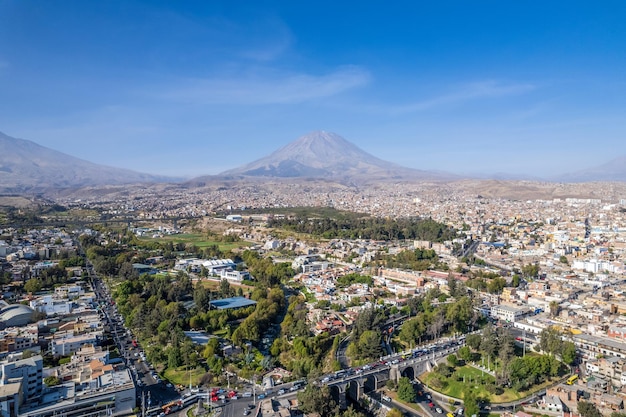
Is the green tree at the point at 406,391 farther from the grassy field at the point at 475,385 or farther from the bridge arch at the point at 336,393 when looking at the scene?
the bridge arch at the point at 336,393

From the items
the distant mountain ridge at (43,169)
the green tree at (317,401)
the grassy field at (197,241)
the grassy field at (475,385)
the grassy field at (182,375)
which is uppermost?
the distant mountain ridge at (43,169)

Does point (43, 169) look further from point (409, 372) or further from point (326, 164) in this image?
point (409, 372)

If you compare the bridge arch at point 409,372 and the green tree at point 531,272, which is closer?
the bridge arch at point 409,372

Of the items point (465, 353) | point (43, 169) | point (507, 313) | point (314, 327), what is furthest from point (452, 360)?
point (43, 169)

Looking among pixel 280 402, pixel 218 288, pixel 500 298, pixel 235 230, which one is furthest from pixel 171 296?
pixel 235 230

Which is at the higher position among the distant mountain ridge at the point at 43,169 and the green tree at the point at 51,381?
the distant mountain ridge at the point at 43,169

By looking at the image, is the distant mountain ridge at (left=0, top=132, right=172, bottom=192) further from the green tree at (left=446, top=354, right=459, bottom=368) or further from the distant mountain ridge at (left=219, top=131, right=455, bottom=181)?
the green tree at (left=446, top=354, right=459, bottom=368)

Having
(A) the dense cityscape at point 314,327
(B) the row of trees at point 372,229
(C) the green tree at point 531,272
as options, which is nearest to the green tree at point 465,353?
(A) the dense cityscape at point 314,327

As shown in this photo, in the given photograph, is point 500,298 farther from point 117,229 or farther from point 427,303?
point 117,229
